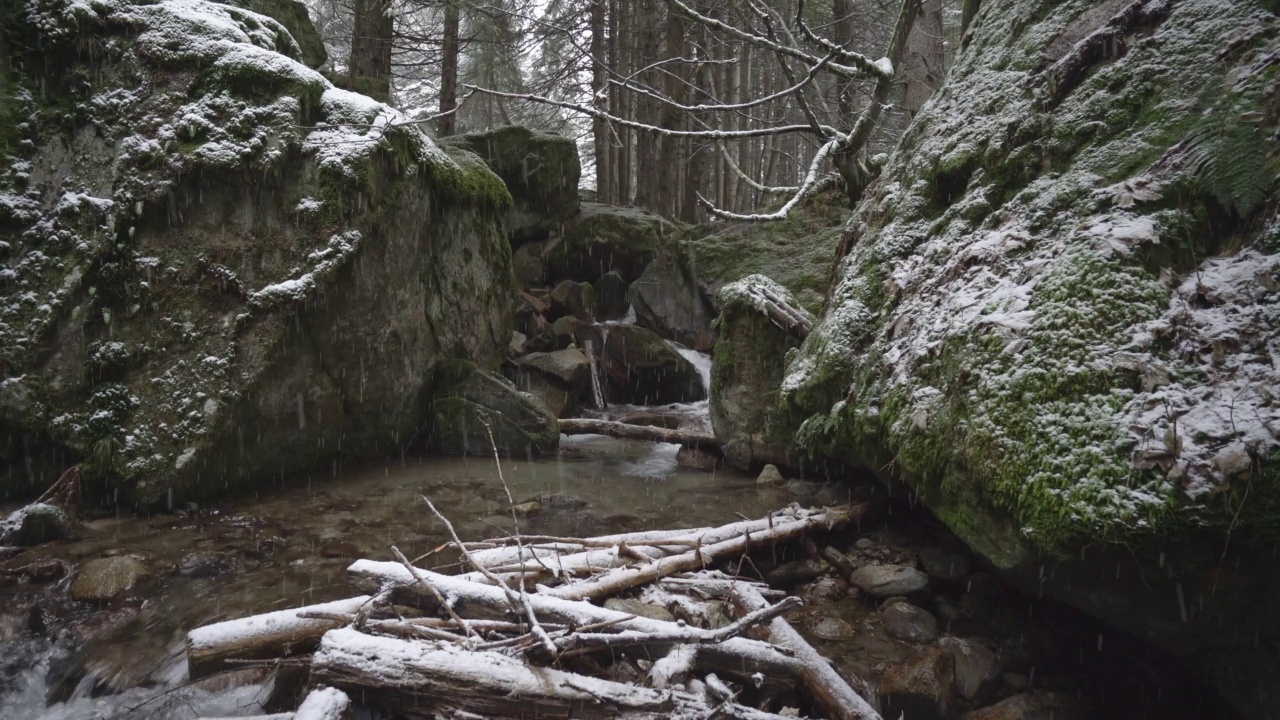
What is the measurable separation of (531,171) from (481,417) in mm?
7825

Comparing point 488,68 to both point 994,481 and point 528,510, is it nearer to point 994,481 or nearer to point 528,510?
point 528,510

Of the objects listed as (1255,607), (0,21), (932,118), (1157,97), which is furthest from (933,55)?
(0,21)

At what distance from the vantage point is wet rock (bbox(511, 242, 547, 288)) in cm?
1471

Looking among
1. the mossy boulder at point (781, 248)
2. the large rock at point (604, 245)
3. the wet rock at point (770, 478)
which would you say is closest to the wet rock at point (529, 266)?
the large rock at point (604, 245)

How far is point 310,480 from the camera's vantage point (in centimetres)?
715

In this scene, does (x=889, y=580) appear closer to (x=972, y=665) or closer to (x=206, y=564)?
(x=972, y=665)

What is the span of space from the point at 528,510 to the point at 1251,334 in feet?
17.7

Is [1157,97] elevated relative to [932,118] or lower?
lower

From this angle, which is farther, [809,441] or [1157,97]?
[809,441]

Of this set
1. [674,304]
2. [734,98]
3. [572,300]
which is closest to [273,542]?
[572,300]

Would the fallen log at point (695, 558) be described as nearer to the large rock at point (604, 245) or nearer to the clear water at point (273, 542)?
the clear water at point (273, 542)

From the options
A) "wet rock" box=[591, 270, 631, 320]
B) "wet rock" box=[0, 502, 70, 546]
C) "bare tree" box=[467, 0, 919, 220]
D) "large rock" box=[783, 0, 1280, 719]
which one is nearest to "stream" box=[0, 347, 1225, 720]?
"wet rock" box=[0, 502, 70, 546]

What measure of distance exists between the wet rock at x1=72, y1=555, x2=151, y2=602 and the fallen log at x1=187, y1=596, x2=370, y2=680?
69.8 inches

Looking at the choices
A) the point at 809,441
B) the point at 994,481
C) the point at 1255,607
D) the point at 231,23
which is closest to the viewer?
the point at 1255,607
